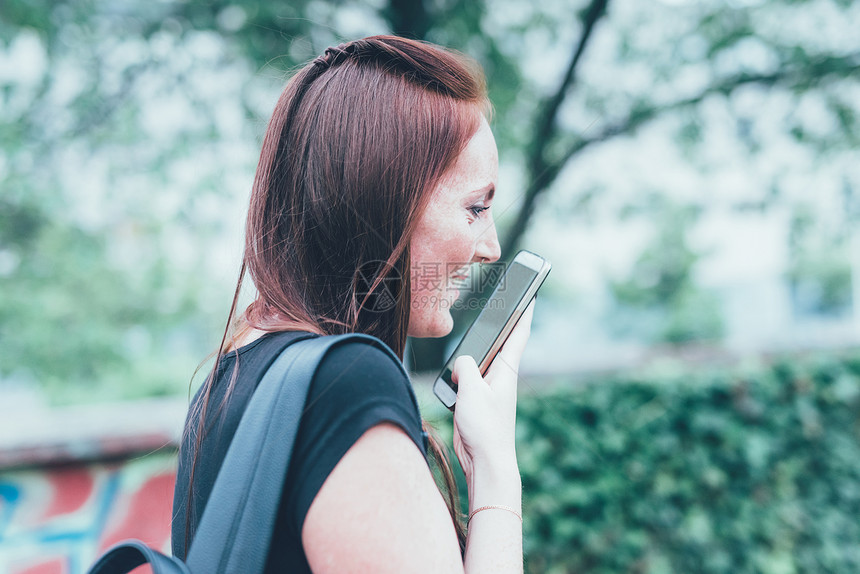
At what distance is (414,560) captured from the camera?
2.15ft

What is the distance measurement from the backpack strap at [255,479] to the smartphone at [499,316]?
45 cm

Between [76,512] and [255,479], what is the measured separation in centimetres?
243

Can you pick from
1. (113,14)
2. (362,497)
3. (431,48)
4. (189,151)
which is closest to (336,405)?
(362,497)

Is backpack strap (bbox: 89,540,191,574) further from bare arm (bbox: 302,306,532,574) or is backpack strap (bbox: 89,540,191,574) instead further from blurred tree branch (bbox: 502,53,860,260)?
blurred tree branch (bbox: 502,53,860,260)

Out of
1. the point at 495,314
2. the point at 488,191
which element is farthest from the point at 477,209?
the point at 495,314

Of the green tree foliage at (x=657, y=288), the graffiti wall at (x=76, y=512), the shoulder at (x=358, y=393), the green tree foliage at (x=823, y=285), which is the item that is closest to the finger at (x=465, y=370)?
the shoulder at (x=358, y=393)

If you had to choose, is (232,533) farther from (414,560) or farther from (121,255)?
(121,255)

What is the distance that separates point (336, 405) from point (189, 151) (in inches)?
134

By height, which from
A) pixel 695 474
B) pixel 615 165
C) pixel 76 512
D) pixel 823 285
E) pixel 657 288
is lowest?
pixel 823 285

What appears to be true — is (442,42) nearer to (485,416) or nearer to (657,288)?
(485,416)

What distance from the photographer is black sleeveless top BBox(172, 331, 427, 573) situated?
0.66 metres

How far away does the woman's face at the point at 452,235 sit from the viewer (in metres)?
0.98

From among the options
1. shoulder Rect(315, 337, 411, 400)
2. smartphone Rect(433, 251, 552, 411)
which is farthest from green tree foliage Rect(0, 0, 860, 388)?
shoulder Rect(315, 337, 411, 400)

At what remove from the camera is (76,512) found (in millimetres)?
2475
